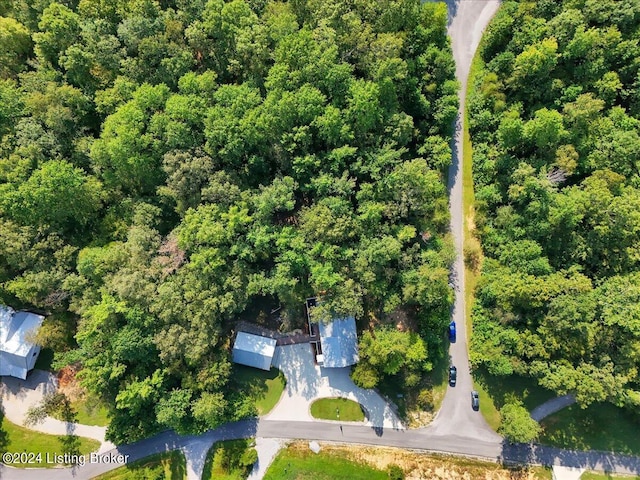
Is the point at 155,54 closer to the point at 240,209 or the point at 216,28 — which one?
the point at 216,28

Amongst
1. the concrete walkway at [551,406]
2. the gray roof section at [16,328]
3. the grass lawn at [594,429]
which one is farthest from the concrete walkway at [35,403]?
the grass lawn at [594,429]

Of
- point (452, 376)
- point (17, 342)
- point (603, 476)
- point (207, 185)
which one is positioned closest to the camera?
point (207, 185)

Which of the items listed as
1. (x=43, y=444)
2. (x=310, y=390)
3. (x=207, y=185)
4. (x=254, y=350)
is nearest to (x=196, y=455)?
(x=254, y=350)

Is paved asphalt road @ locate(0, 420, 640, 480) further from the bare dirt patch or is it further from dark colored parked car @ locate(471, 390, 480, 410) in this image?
the bare dirt patch

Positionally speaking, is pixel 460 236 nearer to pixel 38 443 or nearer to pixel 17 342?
pixel 17 342

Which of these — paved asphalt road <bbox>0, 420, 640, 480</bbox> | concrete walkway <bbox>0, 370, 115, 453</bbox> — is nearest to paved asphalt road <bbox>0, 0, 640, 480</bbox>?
paved asphalt road <bbox>0, 420, 640, 480</bbox>

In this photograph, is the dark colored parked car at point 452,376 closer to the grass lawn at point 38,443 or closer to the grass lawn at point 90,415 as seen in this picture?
the grass lawn at point 90,415
